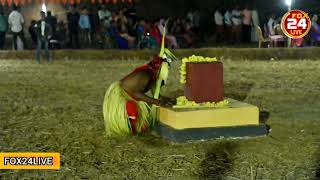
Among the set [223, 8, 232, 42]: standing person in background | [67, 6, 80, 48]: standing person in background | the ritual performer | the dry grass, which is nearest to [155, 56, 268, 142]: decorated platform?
the dry grass

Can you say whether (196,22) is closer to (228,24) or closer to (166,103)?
(228,24)

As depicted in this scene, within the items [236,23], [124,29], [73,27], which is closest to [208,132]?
[124,29]

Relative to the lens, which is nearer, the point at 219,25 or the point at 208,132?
the point at 208,132

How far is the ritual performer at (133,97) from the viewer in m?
8.09

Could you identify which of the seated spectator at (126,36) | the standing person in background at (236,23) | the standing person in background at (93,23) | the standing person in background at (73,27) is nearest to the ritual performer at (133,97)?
the seated spectator at (126,36)

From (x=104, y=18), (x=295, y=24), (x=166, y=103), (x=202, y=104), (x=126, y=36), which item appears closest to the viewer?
(x=202, y=104)

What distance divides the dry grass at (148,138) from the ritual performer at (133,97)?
0.22 metres

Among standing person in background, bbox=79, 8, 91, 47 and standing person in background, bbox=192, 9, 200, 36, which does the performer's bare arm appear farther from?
standing person in background, bbox=192, 9, 200, 36

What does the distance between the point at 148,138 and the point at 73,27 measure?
48.1 ft

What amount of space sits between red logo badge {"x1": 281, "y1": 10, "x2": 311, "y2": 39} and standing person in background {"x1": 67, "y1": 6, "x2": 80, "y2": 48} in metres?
7.58

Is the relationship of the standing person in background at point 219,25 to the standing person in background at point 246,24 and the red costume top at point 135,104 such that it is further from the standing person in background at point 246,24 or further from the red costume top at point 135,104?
the red costume top at point 135,104

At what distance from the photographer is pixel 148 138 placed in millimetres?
8133

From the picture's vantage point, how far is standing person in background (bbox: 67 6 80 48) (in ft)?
72.5

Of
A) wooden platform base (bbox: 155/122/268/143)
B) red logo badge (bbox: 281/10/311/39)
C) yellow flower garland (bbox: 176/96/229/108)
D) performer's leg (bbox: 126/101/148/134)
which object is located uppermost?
red logo badge (bbox: 281/10/311/39)
